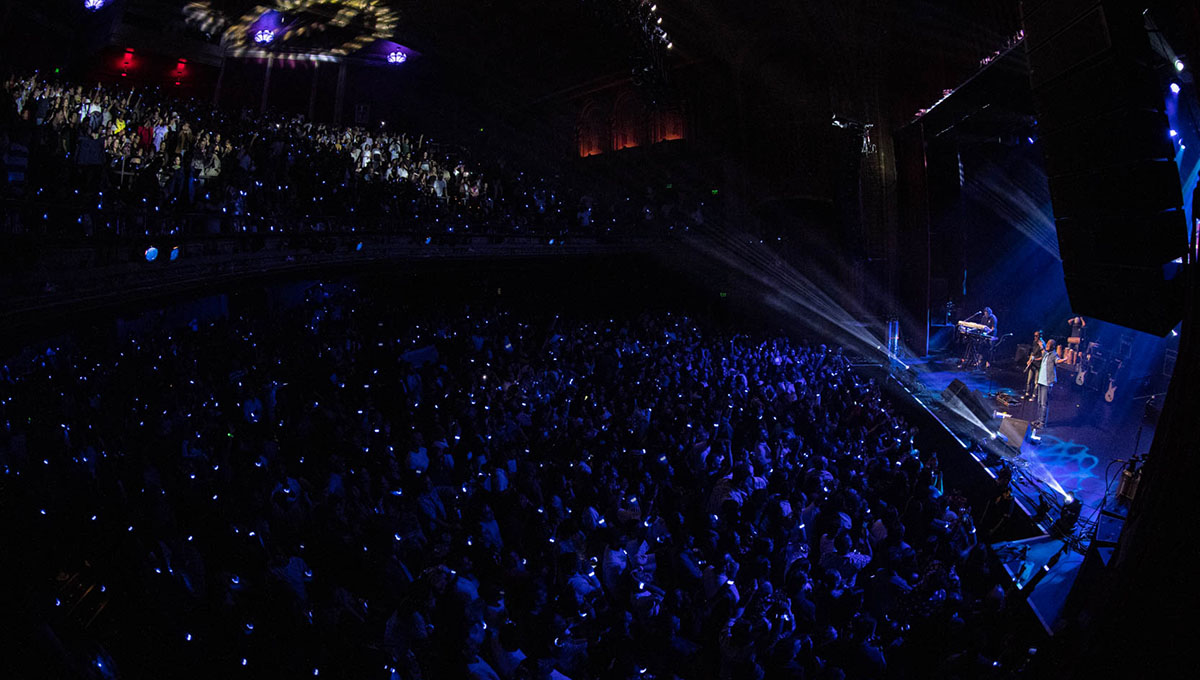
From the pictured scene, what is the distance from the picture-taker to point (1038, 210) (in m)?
13.3

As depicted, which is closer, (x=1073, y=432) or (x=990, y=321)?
(x=1073, y=432)

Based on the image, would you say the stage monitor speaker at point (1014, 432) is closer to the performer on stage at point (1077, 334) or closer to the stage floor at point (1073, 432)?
the stage floor at point (1073, 432)

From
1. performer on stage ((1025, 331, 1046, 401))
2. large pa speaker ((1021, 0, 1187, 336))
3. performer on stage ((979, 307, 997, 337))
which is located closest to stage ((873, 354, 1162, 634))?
performer on stage ((1025, 331, 1046, 401))

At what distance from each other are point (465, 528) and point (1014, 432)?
7.78 metres

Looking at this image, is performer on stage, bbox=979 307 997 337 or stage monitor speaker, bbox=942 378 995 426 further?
performer on stage, bbox=979 307 997 337

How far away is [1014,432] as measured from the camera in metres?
9.20

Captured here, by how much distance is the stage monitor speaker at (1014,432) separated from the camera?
28.9 feet

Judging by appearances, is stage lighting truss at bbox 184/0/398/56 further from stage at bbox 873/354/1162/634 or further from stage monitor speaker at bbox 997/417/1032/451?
stage monitor speaker at bbox 997/417/1032/451

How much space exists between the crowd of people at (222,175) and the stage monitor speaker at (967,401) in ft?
30.9

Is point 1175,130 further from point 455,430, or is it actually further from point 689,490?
point 455,430

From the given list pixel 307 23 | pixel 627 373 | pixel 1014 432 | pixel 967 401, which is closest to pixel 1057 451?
pixel 1014 432

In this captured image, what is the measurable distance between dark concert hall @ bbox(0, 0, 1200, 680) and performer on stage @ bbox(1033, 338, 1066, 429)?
0.04m

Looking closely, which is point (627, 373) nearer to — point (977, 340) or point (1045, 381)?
point (1045, 381)

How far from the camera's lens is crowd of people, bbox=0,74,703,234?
661cm
